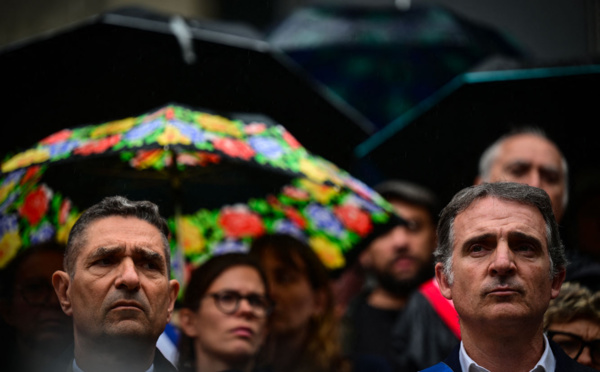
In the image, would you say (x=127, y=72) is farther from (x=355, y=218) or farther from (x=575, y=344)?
(x=575, y=344)

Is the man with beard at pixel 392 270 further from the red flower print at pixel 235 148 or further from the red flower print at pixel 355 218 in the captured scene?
the red flower print at pixel 235 148

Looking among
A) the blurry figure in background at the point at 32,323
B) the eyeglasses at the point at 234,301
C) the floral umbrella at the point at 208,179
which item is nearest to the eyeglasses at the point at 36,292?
the blurry figure in background at the point at 32,323

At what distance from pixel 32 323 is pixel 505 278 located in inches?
86.0

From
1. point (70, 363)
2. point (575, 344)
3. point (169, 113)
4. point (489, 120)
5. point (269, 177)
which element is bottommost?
point (70, 363)

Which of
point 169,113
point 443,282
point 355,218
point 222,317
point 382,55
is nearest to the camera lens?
point 443,282

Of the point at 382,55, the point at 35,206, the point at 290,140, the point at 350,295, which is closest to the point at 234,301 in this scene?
the point at 290,140

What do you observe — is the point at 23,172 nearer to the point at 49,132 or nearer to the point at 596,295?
the point at 49,132

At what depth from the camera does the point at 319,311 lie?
5.18 meters

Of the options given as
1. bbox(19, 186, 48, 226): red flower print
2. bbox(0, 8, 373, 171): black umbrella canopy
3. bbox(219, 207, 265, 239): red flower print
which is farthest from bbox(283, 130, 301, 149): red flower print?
bbox(19, 186, 48, 226): red flower print

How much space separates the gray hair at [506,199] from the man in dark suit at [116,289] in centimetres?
108

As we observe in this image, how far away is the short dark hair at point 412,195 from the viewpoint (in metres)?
5.76

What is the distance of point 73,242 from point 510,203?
1.68m

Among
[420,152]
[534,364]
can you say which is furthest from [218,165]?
[534,364]

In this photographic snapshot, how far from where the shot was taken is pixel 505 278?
3197 mm
